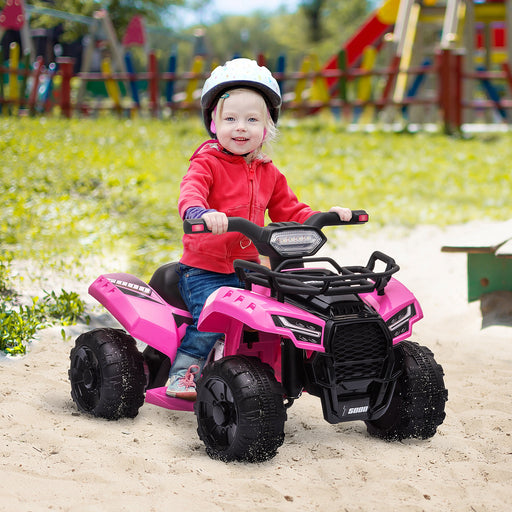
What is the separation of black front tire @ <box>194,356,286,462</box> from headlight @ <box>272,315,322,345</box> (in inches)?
8.8

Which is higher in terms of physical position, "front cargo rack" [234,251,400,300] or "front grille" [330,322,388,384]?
"front cargo rack" [234,251,400,300]

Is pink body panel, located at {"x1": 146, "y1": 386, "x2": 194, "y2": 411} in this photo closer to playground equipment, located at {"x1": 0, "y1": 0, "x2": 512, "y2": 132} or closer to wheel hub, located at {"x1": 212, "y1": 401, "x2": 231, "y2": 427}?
wheel hub, located at {"x1": 212, "y1": 401, "x2": 231, "y2": 427}

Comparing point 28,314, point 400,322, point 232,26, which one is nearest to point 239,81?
point 400,322

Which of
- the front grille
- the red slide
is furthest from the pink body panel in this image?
the red slide

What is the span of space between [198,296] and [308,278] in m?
0.61

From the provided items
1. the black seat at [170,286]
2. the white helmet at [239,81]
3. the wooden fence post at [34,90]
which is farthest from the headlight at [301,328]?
the wooden fence post at [34,90]

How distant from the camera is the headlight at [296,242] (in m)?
2.89

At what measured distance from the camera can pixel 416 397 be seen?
307 cm

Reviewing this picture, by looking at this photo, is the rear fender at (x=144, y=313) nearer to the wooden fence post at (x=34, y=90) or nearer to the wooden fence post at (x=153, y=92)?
the wooden fence post at (x=34, y=90)

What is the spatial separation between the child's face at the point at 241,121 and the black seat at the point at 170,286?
1.94ft

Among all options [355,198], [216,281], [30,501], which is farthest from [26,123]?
[30,501]

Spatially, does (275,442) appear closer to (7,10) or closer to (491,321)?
(491,321)

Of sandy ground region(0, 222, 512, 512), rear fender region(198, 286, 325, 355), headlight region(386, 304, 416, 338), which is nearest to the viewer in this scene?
sandy ground region(0, 222, 512, 512)

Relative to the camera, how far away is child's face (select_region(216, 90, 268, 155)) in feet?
10.4
